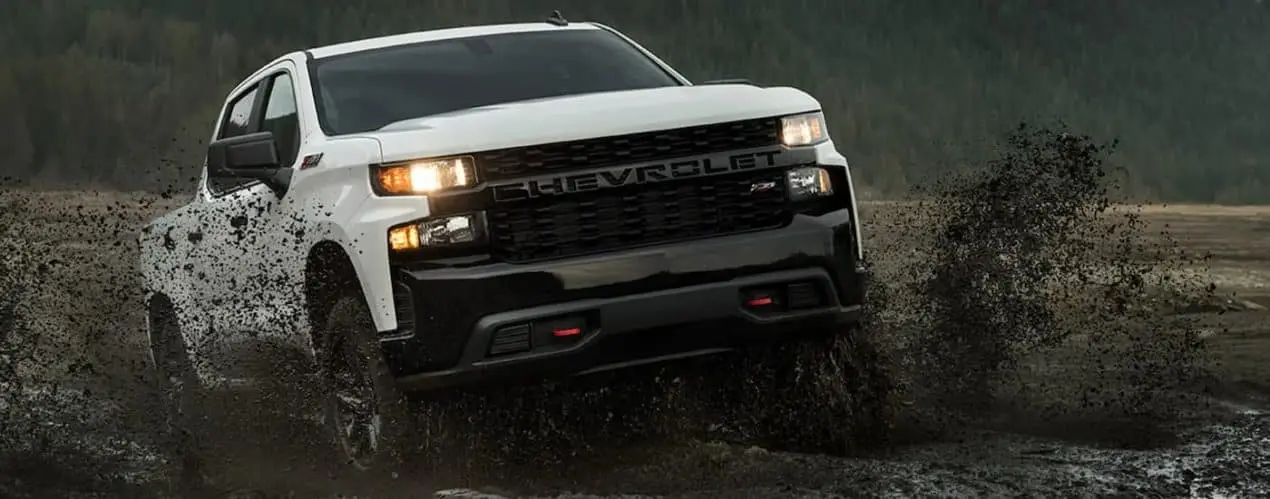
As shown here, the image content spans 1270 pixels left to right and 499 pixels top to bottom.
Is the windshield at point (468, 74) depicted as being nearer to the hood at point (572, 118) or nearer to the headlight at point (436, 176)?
the hood at point (572, 118)

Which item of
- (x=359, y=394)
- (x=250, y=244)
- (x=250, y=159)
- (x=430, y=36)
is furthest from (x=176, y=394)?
(x=359, y=394)

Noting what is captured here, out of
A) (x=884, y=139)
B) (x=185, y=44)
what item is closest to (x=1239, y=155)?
(x=884, y=139)

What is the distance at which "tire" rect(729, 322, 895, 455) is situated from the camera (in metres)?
6.95

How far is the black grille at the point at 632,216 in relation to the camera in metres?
6.21

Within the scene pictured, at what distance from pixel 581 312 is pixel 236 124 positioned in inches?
130

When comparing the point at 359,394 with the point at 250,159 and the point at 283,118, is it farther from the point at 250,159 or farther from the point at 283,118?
the point at 283,118

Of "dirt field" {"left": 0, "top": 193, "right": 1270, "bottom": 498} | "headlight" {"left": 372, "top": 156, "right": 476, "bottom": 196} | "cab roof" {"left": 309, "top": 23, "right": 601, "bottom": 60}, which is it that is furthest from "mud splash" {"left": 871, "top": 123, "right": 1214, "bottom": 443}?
"headlight" {"left": 372, "top": 156, "right": 476, "bottom": 196}

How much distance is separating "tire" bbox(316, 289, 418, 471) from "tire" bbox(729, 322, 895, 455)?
4.34 ft

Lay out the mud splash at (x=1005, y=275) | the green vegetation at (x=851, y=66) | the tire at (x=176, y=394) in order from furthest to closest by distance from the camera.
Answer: the green vegetation at (x=851, y=66)
the mud splash at (x=1005, y=275)
the tire at (x=176, y=394)

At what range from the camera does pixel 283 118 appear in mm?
7754

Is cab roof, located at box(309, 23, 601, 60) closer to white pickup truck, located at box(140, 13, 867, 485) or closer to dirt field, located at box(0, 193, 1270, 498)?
white pickup truck, located at box(140, 13, 867, 485)

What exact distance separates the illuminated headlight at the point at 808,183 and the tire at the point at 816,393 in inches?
20.4

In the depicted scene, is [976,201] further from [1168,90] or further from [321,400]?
[1168,90]

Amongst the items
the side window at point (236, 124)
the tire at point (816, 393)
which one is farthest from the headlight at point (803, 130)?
the side window at point (236, 124)
